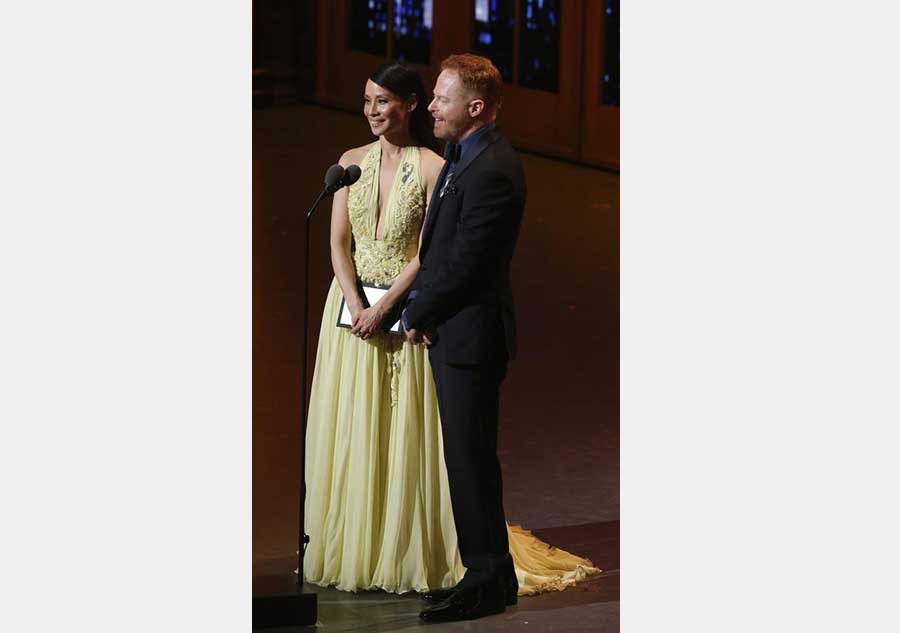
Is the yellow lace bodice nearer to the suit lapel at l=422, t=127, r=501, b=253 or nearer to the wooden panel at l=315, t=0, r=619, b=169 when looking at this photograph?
the suit lapel at l=422, t=127, r=501, b=253

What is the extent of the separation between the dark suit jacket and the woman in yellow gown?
0.70 feet

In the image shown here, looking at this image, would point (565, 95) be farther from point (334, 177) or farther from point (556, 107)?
point (334, 177)

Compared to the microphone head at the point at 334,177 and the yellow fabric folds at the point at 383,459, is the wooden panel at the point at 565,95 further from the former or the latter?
the microphone head at the point at 334,177

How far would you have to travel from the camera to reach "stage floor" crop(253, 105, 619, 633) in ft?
17.2

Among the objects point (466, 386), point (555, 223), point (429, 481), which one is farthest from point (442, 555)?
point (555, 223)

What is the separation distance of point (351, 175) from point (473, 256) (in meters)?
0.46

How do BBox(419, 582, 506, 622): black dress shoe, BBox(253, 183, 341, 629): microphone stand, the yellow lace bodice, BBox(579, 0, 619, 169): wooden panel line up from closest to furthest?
BBox(253, 183, 341, 629): microphone stand < BBox(419, 582, 506, 622): black dress shoe < the yellow lace bodice < BBox(579, 0, 619, 169): wooden panel

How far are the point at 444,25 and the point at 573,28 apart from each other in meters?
1.42

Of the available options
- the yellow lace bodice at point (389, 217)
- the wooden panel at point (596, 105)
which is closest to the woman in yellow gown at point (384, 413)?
the yellow lace bodice at point (389, 217)

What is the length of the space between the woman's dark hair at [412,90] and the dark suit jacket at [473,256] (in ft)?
1.17

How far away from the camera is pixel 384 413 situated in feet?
17.6

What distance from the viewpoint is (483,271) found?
4949mm

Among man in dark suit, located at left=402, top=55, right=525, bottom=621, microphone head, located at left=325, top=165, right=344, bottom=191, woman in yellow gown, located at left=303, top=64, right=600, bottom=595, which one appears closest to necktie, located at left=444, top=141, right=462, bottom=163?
man in dark suit, located at left=402, top=55, right=525, bottom=621

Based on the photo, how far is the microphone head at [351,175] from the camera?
5.07 meters
